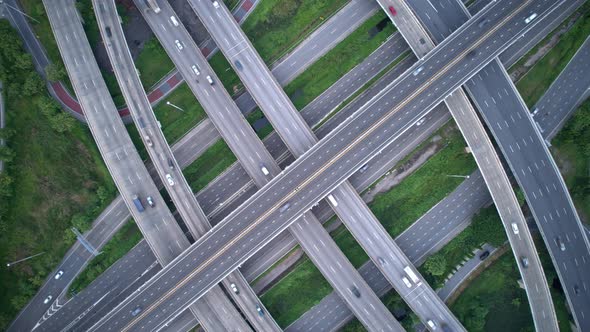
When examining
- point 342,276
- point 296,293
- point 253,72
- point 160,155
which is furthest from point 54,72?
point 342,276

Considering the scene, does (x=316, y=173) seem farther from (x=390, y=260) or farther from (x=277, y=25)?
(x=277, y=25)

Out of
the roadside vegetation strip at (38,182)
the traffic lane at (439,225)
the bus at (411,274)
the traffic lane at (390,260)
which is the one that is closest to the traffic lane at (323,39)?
the traffic lane at (390,260)

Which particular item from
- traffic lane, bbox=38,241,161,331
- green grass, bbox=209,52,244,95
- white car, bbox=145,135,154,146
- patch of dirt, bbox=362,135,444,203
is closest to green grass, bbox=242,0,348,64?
green grass, bbox=209,52,244,95

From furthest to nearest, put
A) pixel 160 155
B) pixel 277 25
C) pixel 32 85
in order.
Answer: pixel 277 25 < pixel 32 85 < pixel 160 155

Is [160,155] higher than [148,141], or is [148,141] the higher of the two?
[148,141]

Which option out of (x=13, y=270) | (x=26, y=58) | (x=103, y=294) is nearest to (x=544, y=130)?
(x=103, y=294)

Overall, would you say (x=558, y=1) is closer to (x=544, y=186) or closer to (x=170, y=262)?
(x=544, y=186)

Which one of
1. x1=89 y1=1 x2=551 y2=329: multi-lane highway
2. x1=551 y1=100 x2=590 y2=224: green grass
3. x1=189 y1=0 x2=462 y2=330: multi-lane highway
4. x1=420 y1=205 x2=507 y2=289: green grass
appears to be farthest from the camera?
x1=551 y1=100 x2=590 y2=224: green grass

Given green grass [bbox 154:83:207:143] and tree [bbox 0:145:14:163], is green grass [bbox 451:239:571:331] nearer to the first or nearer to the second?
green grass [bbox 154:83:207:143]
